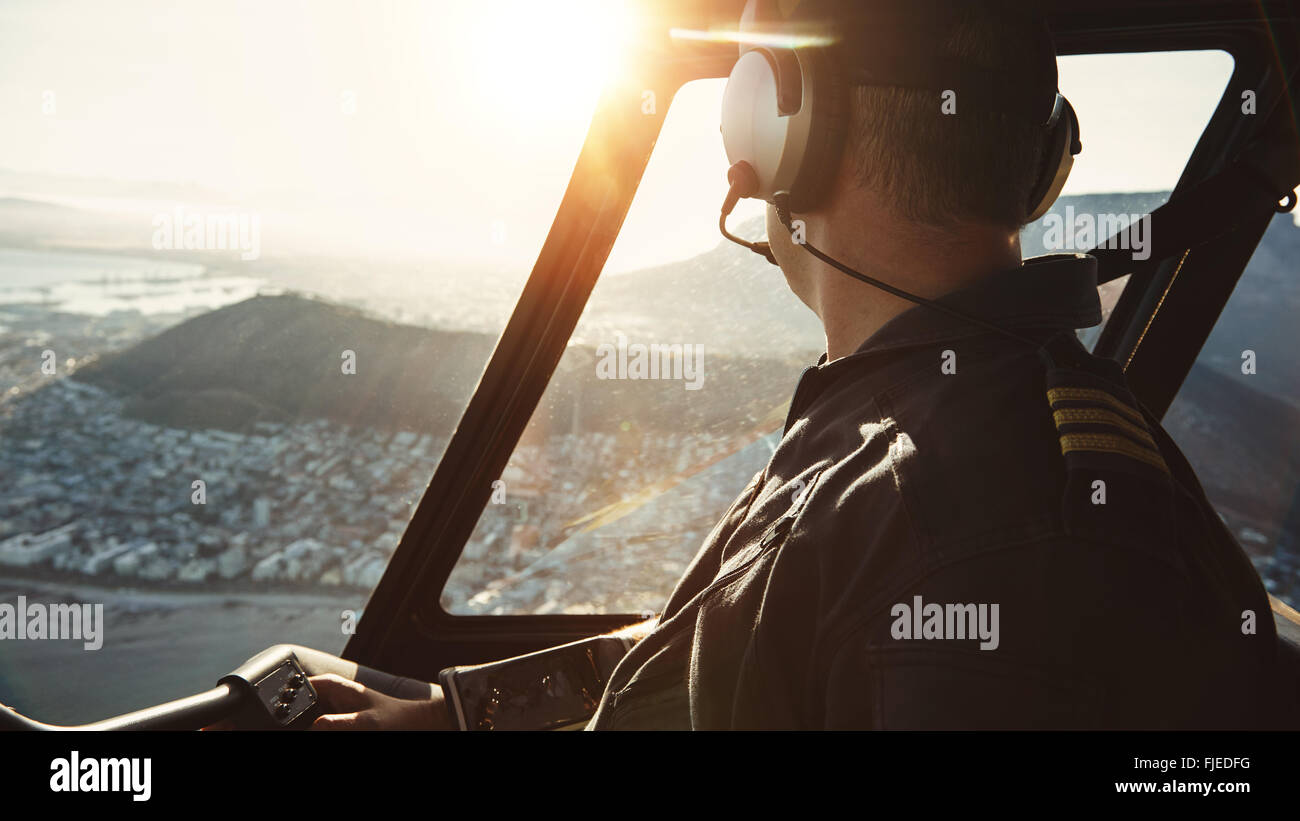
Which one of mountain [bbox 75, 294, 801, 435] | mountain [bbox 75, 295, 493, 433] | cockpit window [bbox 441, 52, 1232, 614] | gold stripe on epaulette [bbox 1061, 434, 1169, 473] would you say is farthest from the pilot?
mountain [bbox 75, 295, 493, 433]

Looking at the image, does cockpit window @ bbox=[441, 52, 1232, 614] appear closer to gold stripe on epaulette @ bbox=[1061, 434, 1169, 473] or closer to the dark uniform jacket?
the dark uniform jacket

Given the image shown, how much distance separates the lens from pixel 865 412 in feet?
2.85

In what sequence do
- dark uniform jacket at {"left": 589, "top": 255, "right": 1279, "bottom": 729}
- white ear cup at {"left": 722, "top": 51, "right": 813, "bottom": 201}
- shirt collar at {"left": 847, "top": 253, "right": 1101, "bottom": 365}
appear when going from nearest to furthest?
dark uniform jacket at {"left": 589, "top": 255, "right": 1279, "bottom": 729}, shirt collar at {"left": 847, "top": 253, "right": 1101, "bottom": 365}, white ear cup at {"left": 722, "top": 51, "right": 813, "bottom": 201}

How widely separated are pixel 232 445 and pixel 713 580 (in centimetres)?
126

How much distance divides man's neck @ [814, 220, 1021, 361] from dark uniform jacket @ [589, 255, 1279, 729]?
0.06m

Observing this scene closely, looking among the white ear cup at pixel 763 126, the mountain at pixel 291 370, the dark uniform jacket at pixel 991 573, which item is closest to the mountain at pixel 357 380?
the mountain at pixel 291 370

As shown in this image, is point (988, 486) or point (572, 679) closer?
point (988, 486)

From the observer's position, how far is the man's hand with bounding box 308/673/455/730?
4.70ft

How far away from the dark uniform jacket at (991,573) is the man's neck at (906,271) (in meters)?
0.06

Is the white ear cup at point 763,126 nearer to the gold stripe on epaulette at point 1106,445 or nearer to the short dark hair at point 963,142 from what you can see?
the short dark hair at point 963,142

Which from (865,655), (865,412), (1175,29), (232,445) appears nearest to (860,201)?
(865,412)

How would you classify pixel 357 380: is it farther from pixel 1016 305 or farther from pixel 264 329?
pixel 1016 305

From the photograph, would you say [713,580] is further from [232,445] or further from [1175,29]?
[1175,29]

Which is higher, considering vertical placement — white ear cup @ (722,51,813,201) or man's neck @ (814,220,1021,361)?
white ear cup @ (722,51,813,201)
